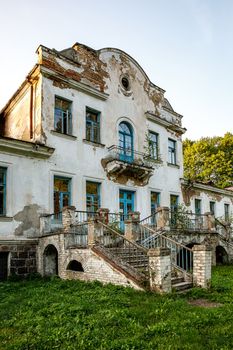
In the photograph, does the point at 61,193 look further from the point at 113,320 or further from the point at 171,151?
the point at 171,151

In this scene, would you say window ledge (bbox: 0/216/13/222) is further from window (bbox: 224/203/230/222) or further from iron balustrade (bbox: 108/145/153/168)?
window (bbox: 224/203/230/222)

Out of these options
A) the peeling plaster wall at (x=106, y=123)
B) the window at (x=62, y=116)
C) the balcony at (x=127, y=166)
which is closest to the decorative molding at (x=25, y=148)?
the peeling plaster wall at (x=106, y=123)

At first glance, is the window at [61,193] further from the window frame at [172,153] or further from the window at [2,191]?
the window frame at [172,153]

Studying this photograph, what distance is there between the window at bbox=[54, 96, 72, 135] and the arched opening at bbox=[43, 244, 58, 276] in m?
5.56

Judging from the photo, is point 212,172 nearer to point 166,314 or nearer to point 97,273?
point 97,273

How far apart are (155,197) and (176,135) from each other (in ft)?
17.1

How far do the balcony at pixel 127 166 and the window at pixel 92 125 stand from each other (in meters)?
1.01

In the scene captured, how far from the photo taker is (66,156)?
15.2 m

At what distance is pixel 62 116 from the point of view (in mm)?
15648

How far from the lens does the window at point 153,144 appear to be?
66.3 feet

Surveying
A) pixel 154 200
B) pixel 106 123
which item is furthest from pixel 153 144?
pixel 106 123

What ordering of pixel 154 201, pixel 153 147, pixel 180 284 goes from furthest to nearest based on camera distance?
pixel 153 147 < pixel 154 201 < pixel 180 284

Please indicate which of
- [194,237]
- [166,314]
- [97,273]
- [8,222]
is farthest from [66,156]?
[166,314]

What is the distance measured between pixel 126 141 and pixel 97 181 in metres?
3.65
